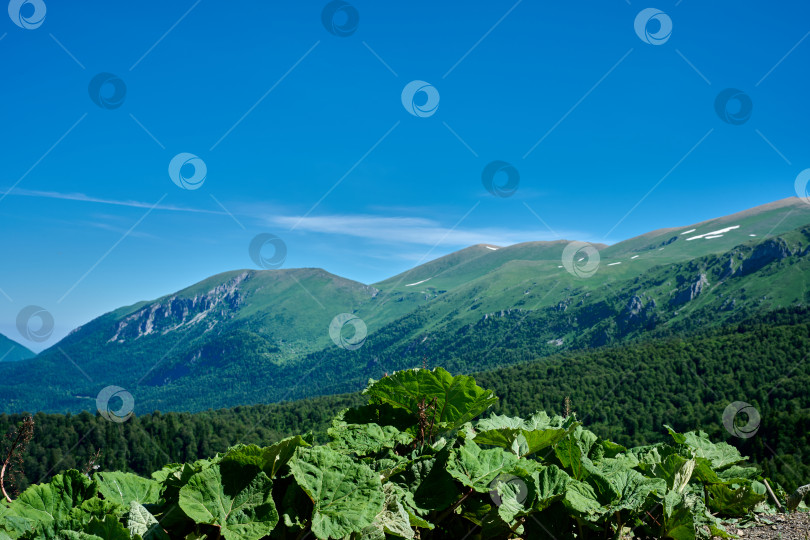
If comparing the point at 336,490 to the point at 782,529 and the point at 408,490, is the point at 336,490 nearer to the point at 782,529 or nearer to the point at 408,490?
the point at 408,490

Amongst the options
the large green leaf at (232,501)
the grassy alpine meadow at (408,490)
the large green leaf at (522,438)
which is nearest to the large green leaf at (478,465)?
the grassy alpine meadow at (408,490)

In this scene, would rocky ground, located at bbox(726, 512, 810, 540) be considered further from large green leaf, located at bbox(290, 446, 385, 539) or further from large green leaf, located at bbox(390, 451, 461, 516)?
large green leaf, located at bbox(290, 446, 385, 539)

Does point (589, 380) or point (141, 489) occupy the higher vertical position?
point (589, 380)

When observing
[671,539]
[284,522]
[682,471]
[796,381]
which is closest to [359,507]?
[284,522]

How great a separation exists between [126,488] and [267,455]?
0.88 metres

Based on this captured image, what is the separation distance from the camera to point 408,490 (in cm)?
253

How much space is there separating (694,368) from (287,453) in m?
215

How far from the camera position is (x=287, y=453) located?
2.26m

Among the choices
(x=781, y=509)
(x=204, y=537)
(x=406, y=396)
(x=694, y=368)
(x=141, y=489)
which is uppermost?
(x=694, y=368)

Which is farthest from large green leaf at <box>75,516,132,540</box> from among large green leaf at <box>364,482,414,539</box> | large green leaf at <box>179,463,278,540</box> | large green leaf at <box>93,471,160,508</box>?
large green leaf at <box>364,482,414,539</box>

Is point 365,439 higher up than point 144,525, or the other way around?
point 365,439

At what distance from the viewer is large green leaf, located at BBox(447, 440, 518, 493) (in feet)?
8.05

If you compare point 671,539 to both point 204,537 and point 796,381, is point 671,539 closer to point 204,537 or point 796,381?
point 204,537

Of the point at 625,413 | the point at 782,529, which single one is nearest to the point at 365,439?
the point at 782,529
